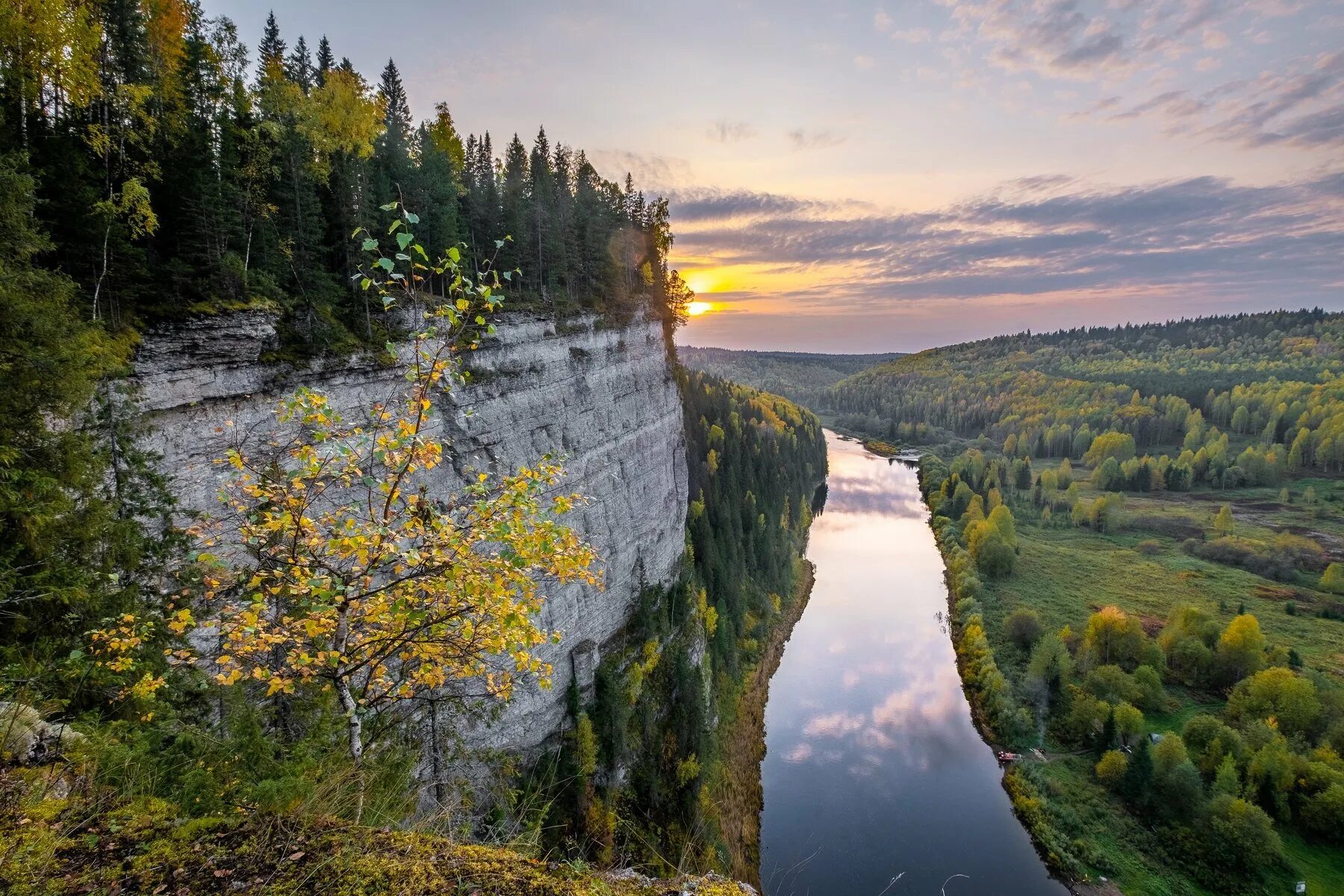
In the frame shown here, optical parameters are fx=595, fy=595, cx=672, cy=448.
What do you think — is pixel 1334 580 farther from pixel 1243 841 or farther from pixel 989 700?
pixel 1243 841

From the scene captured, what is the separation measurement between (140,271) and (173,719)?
8518mm

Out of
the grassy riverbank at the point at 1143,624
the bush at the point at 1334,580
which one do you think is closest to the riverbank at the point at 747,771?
the grassy riverbank at the point at 1143,624

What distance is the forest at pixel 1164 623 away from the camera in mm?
25594

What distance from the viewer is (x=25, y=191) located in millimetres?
6836

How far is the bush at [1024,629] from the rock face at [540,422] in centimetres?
2606

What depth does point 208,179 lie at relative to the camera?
11812 millimetres

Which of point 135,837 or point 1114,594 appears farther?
point 1114,594

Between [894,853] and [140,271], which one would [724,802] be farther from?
[140,271]

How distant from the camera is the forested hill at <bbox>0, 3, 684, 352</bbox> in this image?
33.9 ft

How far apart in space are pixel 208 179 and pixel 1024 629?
1865 inches

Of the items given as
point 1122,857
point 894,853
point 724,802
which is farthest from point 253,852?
point 1122,857

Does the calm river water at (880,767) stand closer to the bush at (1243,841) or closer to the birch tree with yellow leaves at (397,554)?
the bush at (1243,841)

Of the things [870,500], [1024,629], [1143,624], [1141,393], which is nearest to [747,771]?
[1024,629]

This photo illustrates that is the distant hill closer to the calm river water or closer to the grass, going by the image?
the grass
